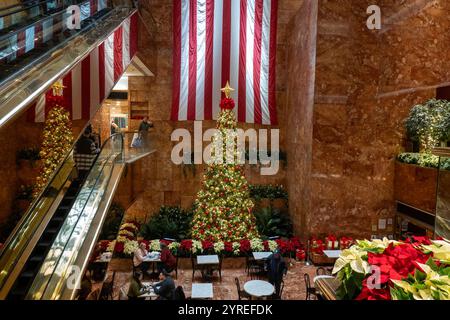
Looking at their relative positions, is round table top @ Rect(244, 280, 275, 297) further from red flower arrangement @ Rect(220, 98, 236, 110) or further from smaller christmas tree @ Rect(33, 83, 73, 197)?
smaller christmas tree @ Rect(33, 83, 73, 197)

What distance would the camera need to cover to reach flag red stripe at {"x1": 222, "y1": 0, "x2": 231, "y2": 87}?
1148 centimetres

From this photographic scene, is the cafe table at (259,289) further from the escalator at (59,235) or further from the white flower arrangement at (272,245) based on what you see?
the escalator at (59,235)

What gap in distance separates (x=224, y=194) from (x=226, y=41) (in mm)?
5206

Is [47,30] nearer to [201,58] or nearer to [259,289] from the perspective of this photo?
[201,58]

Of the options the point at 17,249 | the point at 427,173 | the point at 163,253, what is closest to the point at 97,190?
the point at 17,249

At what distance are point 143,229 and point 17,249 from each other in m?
6.68

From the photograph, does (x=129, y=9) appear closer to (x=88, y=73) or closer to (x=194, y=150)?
(x=88, y=73)

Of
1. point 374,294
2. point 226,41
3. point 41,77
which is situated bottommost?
point 374,294

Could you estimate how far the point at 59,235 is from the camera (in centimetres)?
620

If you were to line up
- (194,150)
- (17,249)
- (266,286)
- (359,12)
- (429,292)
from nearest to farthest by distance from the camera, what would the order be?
(429,292) < (17,249) < (266,286) < (359,12) < (194,150)

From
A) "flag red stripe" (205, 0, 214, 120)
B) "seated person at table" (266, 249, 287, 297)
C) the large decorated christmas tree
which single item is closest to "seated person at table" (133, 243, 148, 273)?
the large decorated christmas tree

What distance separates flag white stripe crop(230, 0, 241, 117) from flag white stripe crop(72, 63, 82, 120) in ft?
16.2

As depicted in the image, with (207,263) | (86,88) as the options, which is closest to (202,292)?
(207,263)

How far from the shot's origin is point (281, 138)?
14898 mm
